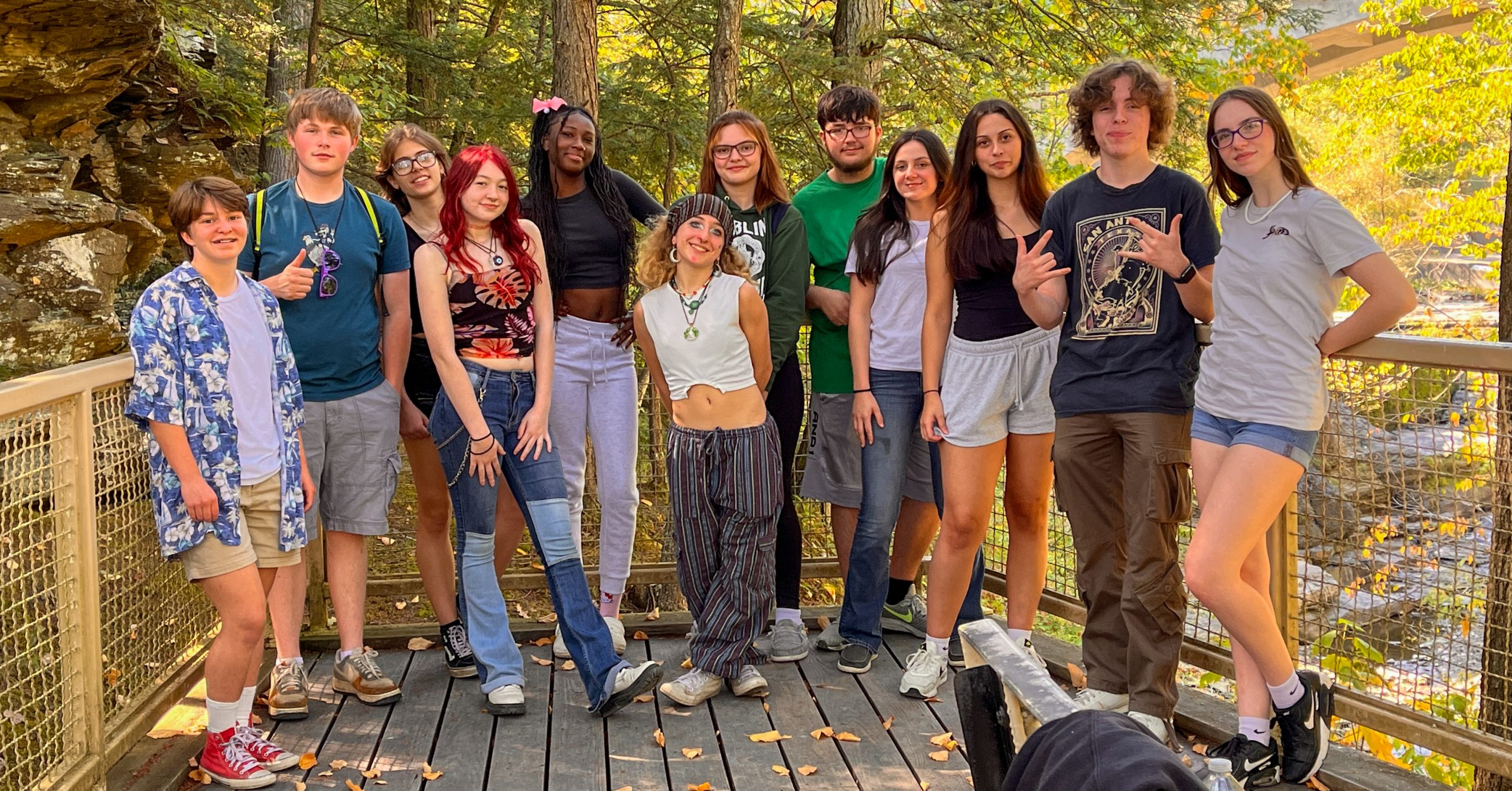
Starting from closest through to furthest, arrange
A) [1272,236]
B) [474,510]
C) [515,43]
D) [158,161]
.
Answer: [1272,236], [474,510], [158,161], [515,43]

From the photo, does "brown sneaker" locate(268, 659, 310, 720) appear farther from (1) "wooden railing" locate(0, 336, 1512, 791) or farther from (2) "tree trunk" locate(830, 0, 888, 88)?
(2) "tree trunk" locate(830, 0, 888, 88)

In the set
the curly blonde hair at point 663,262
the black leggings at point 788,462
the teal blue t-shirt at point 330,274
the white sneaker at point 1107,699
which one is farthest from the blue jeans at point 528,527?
the white sneaker at point 1107,699

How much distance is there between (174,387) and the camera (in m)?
2.93

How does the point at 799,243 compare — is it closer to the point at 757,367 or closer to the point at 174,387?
the point at 757,367

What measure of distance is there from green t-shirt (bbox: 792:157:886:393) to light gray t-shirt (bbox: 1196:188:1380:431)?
1.57 m

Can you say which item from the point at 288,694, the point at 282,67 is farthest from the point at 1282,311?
the point at 282,67

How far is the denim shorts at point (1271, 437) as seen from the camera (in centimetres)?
278

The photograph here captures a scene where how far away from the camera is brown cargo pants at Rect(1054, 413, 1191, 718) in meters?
3.15

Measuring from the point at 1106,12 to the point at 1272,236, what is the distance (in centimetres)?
686

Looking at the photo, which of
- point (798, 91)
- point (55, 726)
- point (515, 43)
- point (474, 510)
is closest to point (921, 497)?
point (474, 510)

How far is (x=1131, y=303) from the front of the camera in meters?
3.18

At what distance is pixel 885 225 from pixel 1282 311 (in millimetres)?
1484

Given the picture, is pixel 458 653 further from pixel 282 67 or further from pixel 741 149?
pixel 282 67

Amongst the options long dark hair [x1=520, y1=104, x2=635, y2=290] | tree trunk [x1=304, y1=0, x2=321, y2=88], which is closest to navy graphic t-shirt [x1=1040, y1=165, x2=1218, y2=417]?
long dark hair [x1=520, y1=104, x2=635, y2=290]
